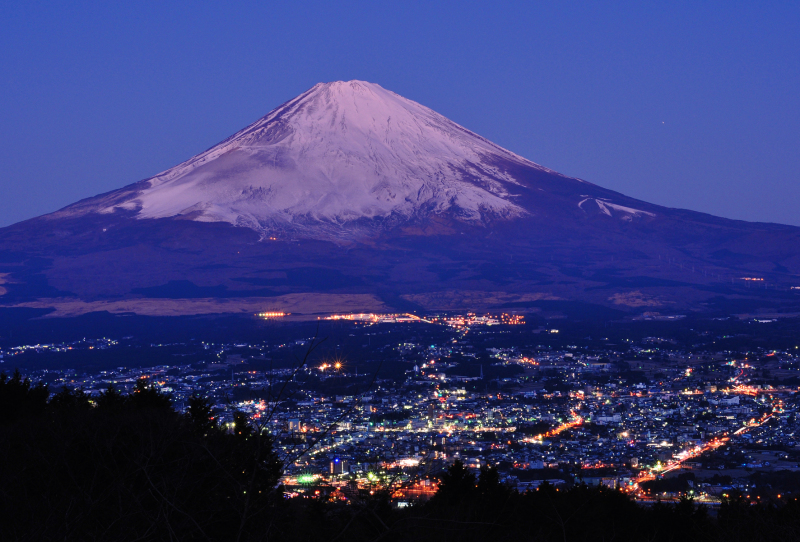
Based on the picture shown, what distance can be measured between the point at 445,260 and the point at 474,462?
74555 mm

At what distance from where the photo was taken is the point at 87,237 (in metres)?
102

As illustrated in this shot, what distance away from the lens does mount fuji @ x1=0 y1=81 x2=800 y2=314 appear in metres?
84.6

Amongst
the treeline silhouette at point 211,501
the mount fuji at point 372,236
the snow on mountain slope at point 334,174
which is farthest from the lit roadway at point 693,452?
A: the snow on mountain slope at point 334,174

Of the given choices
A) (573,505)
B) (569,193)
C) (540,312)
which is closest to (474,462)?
(573,505)

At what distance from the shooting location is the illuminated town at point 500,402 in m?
20.4

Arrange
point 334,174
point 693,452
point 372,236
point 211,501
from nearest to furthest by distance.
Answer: point 211,501, point 693,452, point 372,236, point 334,174

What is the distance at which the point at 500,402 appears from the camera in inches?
1420

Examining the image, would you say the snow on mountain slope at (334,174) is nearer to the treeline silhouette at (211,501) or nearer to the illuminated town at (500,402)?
the illuminated town at (500,402)

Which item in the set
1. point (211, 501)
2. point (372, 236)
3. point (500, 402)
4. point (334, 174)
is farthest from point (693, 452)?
point (334, 174)

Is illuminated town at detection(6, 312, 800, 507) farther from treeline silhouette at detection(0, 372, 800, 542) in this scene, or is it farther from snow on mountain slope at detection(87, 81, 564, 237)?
snow on mountain slope at detection(87, 81, 564, 237)

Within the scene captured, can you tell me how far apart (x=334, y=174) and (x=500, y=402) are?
8073 cm

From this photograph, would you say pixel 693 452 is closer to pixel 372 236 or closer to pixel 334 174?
pixel 372 236

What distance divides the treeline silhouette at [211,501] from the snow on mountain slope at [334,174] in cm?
8838

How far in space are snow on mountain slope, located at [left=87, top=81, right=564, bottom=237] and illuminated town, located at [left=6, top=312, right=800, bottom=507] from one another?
43591 mm
